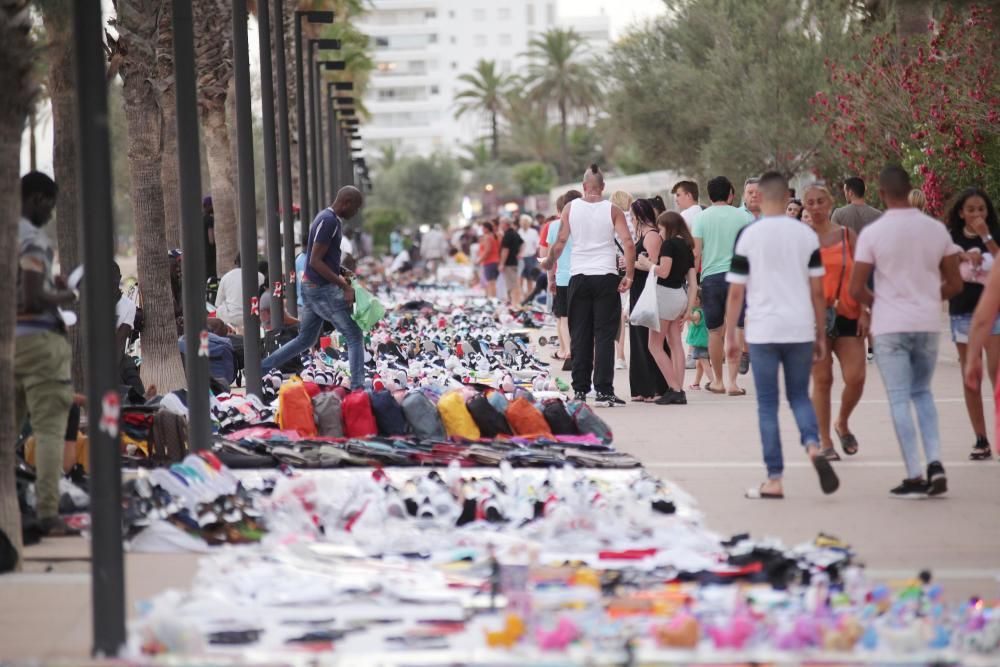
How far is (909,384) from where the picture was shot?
9.23 m

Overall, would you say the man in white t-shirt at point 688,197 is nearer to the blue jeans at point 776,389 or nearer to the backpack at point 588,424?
the backpack at point 588,424

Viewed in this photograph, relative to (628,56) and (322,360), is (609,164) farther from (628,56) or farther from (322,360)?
(322,360)

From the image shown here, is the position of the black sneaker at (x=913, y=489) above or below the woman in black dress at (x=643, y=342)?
below

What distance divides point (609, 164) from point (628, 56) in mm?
75794

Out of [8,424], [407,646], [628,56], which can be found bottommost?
[407,646]

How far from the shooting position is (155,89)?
17.5 m

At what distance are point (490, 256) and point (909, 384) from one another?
1083 inches

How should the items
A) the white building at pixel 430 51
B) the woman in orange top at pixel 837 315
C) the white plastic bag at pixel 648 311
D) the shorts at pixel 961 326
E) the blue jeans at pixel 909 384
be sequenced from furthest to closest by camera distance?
the white building at pixel 430 51 < the white plastic bag at pixel 648 311 < the shorts at pixel 961 326 < the woman in orange top at pixel 837 315 < the blue jeans at pixel 909 384

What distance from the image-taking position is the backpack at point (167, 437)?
10.6 metres

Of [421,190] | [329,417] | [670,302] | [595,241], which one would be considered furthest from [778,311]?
[421,190]

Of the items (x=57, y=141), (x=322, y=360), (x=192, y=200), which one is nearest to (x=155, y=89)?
(x=57, y=141)

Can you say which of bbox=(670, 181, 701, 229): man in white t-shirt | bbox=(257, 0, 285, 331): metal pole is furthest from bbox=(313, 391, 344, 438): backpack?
bbox=(257, 0, 285, 331): metal pole

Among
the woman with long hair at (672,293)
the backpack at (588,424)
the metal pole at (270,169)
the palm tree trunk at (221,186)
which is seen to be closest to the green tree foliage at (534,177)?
the palm tree trunk at (221,186)

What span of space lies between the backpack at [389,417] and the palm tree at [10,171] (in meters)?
3.92
